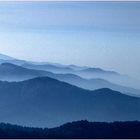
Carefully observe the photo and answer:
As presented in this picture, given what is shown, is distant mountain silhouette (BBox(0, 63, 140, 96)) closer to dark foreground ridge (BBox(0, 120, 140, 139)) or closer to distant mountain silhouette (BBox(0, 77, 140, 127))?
distant mountain silhouette (BBox(0, 77, 140, 127))

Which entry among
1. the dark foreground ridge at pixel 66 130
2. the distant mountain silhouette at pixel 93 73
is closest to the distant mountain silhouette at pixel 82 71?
the distant mountain silhouette at pixel 93 73

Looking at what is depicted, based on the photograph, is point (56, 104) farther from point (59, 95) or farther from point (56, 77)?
point (56, 77)

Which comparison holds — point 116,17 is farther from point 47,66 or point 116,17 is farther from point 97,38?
point 47,66

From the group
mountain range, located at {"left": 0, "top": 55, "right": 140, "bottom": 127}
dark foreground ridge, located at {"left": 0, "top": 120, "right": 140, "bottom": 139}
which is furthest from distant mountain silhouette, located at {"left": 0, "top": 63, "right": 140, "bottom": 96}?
dark foreground ridge, located at {"left": 0, "top": 120, "right": 140, "bottom": 139}

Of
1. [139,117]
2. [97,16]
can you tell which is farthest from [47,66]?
[139,117]

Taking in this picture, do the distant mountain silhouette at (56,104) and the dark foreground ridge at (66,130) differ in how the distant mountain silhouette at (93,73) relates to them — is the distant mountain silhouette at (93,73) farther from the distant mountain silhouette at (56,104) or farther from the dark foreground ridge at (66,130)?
the dark foreground ridge at (66,130)
